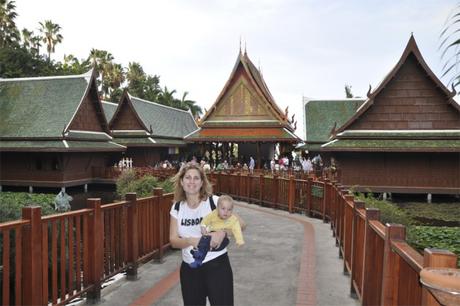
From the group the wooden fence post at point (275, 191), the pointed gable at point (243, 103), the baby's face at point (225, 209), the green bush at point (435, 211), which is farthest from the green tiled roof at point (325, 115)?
the baby's face at point (225, 209)

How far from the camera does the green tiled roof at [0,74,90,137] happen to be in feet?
83.4

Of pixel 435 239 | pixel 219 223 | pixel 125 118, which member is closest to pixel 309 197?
pixel 435 239

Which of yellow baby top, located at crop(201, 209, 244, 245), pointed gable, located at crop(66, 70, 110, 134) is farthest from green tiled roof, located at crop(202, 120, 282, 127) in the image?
yellow baby top, located at crop(201, 209, 244, 245)

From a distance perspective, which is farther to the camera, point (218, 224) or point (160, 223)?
point (160, 223)

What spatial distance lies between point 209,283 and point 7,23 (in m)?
57.6

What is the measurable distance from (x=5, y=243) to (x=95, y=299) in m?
1.84

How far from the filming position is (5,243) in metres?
3.62

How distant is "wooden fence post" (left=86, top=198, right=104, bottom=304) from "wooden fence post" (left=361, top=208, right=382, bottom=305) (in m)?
3.13

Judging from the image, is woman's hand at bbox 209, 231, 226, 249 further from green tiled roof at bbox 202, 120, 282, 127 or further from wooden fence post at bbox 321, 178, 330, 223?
green tiled roof at bbox 202, 120, 282, 127

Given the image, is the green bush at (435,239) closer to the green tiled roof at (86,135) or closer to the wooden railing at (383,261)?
the wooden railing at (383,261)

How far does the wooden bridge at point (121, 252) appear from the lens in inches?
115

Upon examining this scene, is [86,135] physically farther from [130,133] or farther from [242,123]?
[242,123]

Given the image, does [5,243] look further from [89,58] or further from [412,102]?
[89,58]

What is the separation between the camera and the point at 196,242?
3.24 metres
